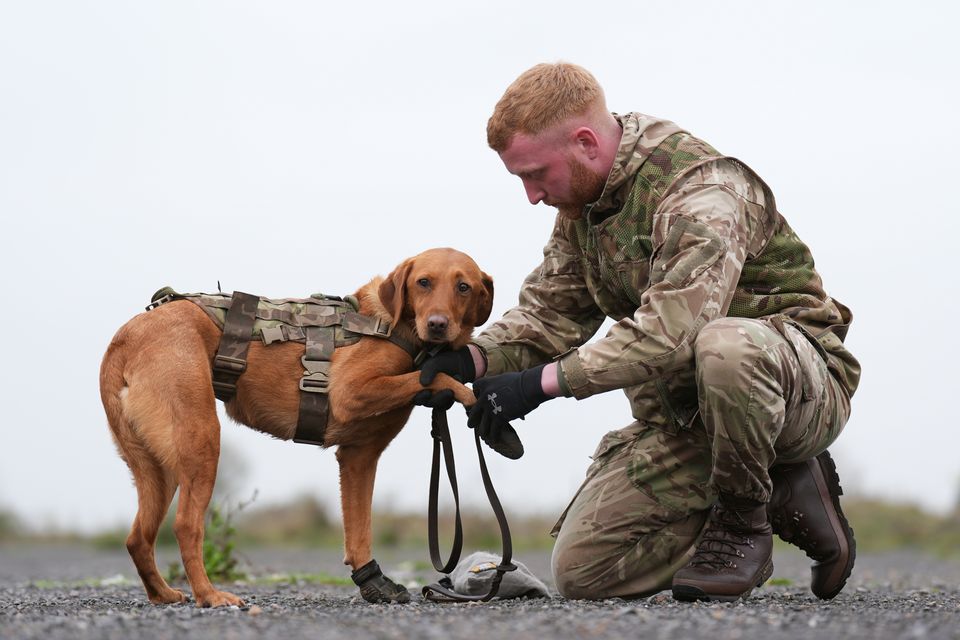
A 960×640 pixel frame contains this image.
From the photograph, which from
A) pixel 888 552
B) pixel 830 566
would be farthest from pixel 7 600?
pixel 888 552

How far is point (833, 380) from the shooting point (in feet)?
16.6

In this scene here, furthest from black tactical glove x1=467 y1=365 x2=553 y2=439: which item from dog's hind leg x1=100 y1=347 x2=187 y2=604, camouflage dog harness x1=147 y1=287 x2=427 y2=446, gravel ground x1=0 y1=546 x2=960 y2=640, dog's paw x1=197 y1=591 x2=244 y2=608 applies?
dog's hind leg x1=100 y1=347 x2=187 y2=604

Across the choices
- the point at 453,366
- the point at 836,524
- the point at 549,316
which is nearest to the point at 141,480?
the point at 453,366

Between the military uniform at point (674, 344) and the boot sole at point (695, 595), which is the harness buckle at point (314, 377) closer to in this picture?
the military uniform at point (674, 344)

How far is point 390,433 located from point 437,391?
50 centimetres

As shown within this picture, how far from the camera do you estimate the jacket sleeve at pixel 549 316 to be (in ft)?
18.6

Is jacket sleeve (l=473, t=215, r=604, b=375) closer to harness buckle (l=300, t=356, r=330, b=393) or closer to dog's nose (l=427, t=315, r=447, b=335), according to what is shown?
dog's nose (l=427, t=315, r=447, b=335)

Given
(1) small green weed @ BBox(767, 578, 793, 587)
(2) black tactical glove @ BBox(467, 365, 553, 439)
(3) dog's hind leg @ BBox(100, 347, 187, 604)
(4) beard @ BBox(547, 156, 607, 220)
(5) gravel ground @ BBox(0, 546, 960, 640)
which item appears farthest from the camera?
(1) small green weed @ BBox(767, 578, 793, 587)

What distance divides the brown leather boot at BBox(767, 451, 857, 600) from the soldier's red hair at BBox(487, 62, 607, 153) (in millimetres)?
2245

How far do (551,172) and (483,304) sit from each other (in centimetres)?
102

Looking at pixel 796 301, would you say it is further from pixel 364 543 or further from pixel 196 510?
pixel 196 510

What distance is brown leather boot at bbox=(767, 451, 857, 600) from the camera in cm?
536

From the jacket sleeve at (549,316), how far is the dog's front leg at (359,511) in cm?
94

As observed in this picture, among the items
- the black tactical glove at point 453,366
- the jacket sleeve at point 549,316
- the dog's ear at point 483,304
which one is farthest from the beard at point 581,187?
the black tactical glove at point 453,366
